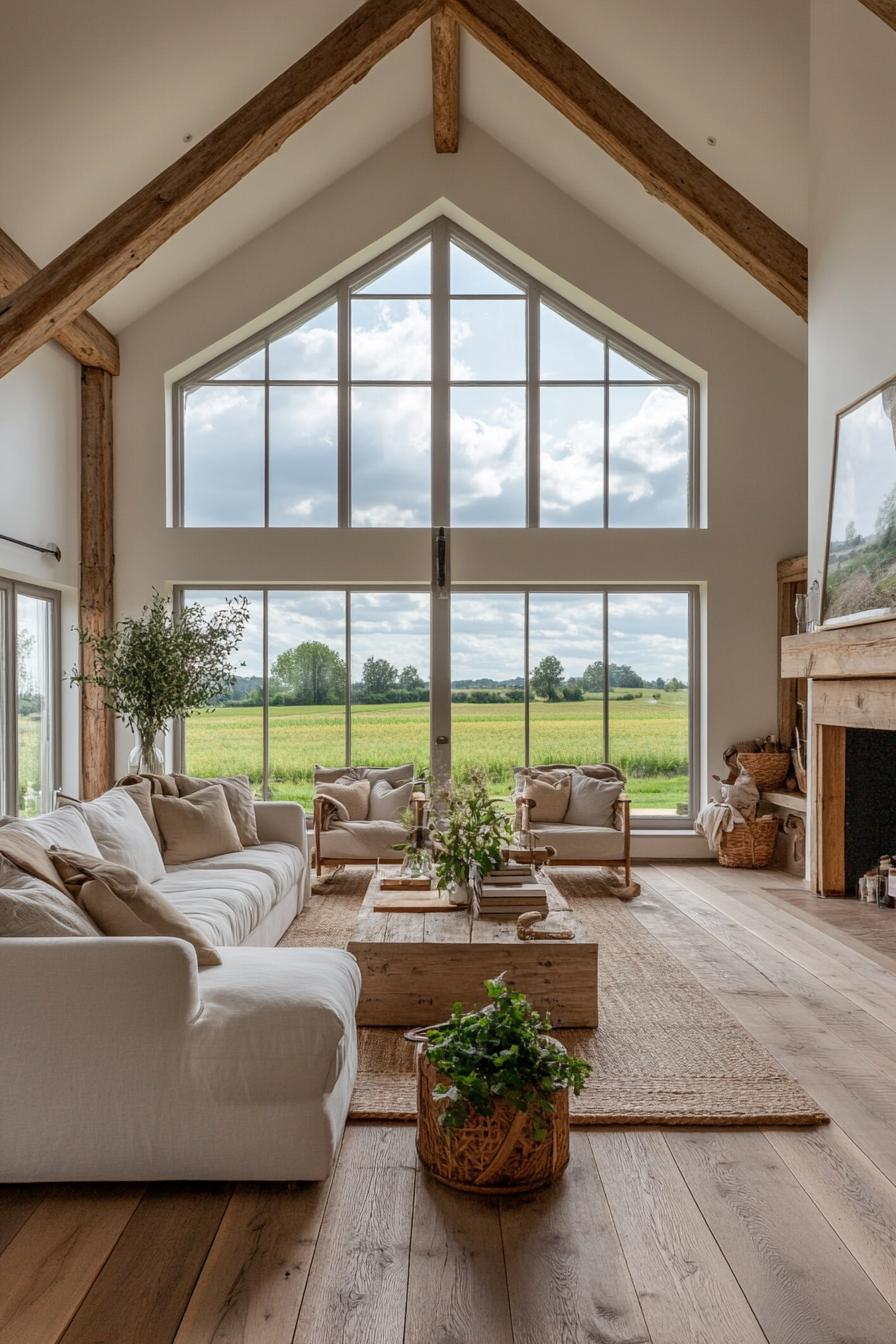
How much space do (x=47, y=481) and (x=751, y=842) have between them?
19.0ft

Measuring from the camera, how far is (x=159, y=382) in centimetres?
798

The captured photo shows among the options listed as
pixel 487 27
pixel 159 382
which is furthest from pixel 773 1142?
pixel 159 382

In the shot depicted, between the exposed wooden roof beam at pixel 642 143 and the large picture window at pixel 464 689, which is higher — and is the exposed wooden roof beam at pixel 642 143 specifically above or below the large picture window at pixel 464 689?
above

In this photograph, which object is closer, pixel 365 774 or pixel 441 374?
pixel 365 774

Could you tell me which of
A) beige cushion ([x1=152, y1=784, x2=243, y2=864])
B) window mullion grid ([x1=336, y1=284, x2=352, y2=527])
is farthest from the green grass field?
beige cushion ([x1=152, y1=784, x2=243, y2=864])

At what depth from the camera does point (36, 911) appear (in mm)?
2711

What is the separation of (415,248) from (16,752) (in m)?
5.11

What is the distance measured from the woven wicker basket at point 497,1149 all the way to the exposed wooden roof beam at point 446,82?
6.56 m

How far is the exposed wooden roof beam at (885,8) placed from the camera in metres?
3.96

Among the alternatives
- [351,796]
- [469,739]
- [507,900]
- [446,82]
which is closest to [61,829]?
[507,900]

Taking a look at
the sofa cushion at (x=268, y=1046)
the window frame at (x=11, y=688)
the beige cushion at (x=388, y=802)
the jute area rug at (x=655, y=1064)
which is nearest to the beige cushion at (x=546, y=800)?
the beige cushion at (x=388, y=802)

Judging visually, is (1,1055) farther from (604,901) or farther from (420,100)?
(420,100)

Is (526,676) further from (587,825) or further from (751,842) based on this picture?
(751,842)

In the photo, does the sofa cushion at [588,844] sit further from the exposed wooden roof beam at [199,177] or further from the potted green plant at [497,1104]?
the exposed wooden roof beam at [199,177]
